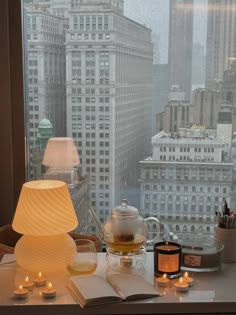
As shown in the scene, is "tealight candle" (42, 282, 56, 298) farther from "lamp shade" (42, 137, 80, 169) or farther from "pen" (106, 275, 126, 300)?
"lamp shade" (42, 137, 80, 169)

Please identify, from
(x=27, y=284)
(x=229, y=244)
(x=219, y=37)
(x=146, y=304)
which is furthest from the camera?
(x=219, y=37)

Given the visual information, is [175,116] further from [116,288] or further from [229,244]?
[116,288]

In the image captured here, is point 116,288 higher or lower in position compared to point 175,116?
lower

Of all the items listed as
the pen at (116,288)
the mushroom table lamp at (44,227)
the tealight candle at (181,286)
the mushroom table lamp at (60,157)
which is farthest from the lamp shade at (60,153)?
the tealight candle at (181,286)

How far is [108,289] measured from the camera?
5.02ft

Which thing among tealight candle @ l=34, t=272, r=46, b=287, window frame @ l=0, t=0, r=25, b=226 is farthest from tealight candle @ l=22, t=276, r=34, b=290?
window frame @ l=0, t=0, r=25, b=226

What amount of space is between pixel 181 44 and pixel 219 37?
0.16 m

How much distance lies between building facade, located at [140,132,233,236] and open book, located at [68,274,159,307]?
2.13 feet

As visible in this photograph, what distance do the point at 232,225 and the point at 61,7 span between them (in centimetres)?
116

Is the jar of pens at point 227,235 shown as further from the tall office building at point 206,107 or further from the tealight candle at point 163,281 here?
the tall office building at point 206,107

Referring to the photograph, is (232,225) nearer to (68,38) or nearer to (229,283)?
(229,283)

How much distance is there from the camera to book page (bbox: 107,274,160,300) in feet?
4.95

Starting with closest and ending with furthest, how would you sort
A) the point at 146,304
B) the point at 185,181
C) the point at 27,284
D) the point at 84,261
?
the point at 146,304, the point at 27,284, the point at 84,261, the point at 185,181

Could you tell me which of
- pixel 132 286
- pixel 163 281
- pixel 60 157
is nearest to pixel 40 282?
pixel 132 286
